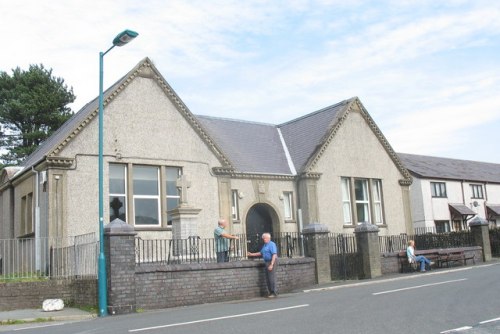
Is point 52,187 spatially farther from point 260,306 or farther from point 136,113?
point 260,306

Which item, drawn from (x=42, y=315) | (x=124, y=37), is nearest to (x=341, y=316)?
(x=42, y=315)

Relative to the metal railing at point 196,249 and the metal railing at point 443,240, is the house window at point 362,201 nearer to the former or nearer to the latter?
the metal railing at point 443,240

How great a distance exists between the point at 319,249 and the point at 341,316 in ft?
29.3

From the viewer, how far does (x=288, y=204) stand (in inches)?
1062

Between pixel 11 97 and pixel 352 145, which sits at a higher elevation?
pixel 11 97

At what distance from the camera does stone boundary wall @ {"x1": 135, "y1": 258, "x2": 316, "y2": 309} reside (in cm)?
1460

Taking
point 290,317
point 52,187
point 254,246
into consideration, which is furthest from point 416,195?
point 290,317

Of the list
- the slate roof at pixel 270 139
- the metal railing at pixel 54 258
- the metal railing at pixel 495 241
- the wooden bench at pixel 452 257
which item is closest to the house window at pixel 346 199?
the slate roof at pixel 270 139

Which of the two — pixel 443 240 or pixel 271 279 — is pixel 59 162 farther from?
pixel 443 240

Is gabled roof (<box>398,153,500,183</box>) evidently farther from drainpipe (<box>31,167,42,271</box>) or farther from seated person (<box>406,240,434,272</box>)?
drainpipe (<box>31,167,42,271</box>)

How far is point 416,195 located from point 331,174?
61.5 feet

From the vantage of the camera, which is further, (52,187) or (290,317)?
(52,187)

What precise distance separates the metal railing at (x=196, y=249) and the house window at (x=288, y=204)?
1.64 m

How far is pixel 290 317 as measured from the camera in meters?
10.8
